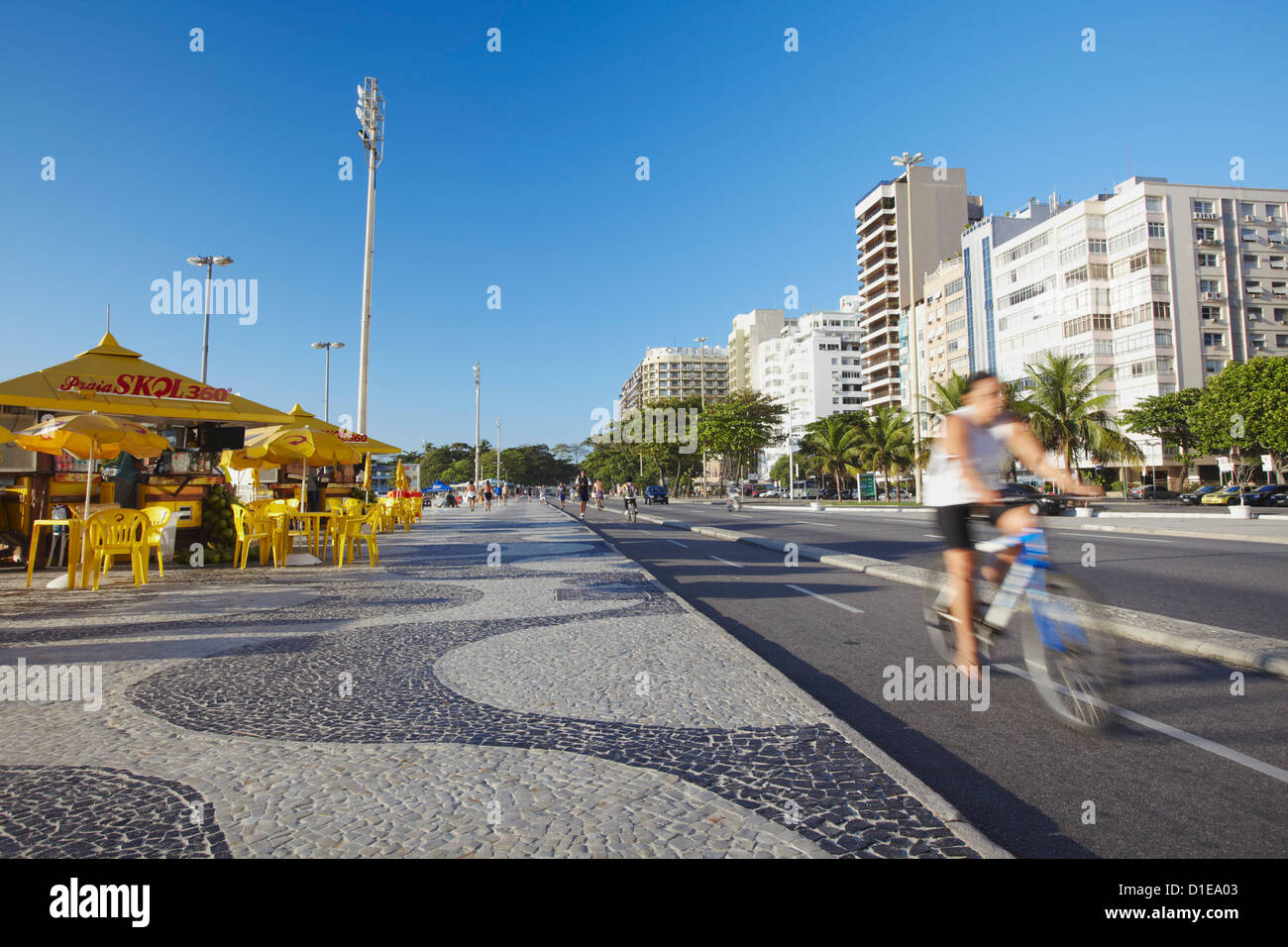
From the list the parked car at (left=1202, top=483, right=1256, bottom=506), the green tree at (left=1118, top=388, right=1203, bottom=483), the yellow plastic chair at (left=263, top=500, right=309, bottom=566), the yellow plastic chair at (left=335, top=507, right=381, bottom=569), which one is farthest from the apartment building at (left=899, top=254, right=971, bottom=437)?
the yellow plastic chair at (left=263, top=500, right=309, bottom=566)

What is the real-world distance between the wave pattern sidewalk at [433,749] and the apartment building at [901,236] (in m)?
93.5

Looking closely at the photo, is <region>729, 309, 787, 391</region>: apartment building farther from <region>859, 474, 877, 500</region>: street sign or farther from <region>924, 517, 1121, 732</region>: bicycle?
<region>924, 517, 1121, 732</region>: bicycle

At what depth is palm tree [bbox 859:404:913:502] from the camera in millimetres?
55750

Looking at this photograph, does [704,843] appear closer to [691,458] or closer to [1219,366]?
[1219,366]

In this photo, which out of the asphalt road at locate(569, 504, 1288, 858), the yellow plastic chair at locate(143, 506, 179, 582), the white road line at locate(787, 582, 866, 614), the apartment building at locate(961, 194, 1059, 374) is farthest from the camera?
the apartment building at locate(961, 194, 1059, 374)

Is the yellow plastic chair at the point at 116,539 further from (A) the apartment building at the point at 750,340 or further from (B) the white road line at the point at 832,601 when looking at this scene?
(A) the apartment building at the point at 750,340

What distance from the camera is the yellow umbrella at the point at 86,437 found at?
29.6ft

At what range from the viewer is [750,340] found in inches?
5861

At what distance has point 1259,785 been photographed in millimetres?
3217

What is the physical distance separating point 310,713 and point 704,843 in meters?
2.73

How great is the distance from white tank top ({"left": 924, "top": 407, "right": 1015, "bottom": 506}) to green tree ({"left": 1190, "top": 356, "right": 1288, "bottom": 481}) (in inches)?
1905

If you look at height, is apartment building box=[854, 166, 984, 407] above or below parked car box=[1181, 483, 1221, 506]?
above
